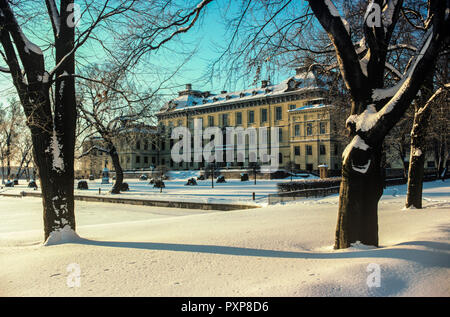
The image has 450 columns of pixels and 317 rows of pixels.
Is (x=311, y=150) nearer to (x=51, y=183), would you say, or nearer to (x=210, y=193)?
(x=210, y=193)

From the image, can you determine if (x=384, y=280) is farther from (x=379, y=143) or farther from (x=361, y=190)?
(x=379, y=143)

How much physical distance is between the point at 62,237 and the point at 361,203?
5662 mm

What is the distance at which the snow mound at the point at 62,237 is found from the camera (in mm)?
6797

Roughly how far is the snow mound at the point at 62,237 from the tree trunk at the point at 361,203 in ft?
17.0

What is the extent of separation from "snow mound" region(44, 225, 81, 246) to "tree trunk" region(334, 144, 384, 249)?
5190 mm

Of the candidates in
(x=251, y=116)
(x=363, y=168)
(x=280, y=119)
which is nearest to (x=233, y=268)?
(x=363, y=168)

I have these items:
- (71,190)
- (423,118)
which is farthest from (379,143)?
(423,118)

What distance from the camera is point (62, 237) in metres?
6.89

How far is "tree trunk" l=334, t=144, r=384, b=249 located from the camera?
17.3 ft

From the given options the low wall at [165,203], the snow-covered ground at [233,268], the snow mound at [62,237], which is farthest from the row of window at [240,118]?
the snow-covered ground at [233,268]

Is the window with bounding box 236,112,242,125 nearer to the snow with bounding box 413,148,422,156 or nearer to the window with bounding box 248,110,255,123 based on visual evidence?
the window with bounding box 248,110,255,123

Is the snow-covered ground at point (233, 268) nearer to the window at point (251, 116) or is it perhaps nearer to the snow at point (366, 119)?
the snow at point (366, 119)

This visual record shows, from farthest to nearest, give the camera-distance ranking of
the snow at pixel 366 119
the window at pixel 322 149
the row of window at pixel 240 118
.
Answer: the row of window at pixel 240 118
the window at pixel 322 149
the snow at pixel 366 119

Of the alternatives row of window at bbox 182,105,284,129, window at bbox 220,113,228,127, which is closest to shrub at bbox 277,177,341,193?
row of window at bbox 182,105,284,129
